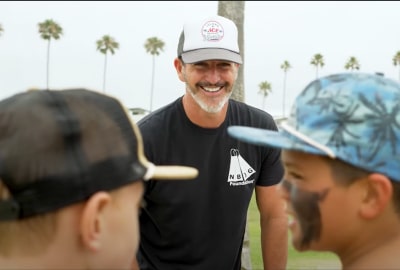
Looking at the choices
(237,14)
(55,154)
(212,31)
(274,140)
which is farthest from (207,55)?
(237,14)

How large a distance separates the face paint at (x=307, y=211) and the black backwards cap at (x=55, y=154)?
610 mm

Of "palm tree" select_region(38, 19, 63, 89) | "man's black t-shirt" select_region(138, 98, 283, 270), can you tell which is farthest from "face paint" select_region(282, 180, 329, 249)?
"palm tree" select_region(38, 19, 63, 89)

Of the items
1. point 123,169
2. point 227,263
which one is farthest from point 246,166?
point 123,169

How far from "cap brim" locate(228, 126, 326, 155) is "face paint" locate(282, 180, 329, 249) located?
16 centimetres

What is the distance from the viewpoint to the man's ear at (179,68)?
156 inches

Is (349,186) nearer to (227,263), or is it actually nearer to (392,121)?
(392,121)

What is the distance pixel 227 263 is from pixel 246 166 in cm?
59

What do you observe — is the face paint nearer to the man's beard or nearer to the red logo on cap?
the man's beard

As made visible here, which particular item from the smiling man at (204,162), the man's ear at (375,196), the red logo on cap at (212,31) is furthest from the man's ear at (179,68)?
the man's ear at (375,196)

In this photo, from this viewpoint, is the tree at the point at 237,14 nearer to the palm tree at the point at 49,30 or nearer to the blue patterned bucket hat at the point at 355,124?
the blue patterned bucket hat at the point at 355,124

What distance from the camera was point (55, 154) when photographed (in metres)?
1.66

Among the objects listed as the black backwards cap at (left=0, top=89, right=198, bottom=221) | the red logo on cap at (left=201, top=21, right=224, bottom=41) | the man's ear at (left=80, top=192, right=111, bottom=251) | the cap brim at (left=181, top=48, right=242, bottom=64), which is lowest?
the man's ear at (left=80, top=192, right=111, bottom=251)

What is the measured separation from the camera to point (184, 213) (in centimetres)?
350

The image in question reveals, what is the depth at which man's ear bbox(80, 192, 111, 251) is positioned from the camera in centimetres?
168
